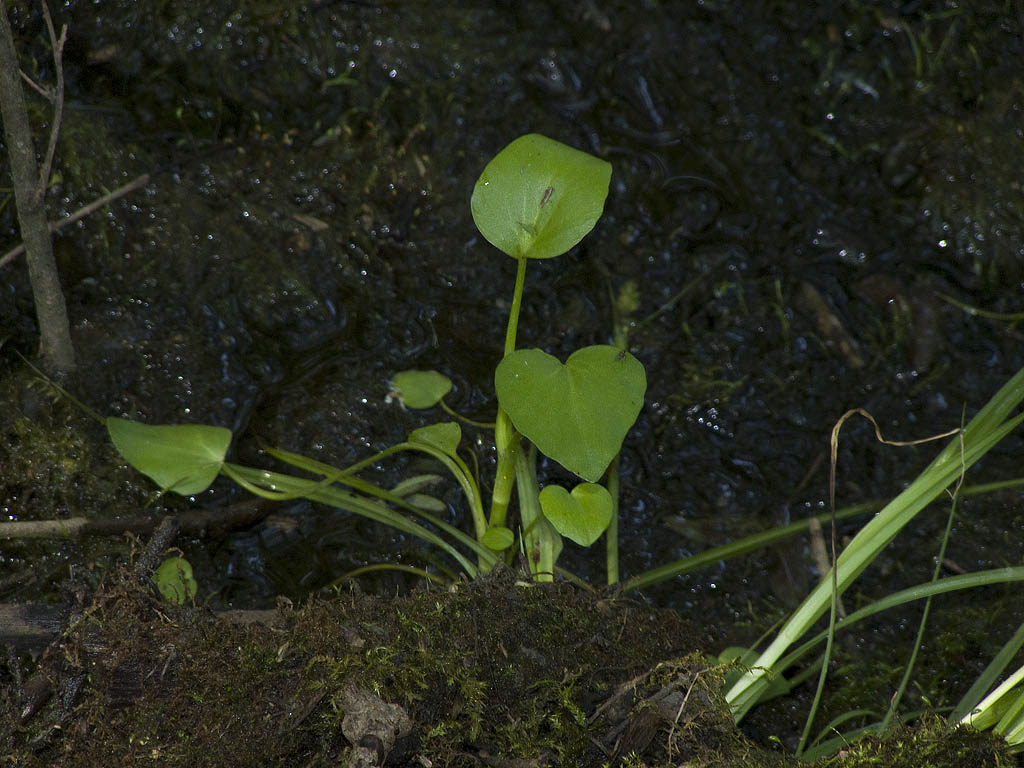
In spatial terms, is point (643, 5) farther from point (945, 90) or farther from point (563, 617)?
point (563, 617)

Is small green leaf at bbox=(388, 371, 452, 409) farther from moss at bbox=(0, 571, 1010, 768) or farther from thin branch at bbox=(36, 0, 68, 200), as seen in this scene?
thin branch at bbox=(36, 0, 68, 200)

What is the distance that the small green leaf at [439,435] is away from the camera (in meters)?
1.48

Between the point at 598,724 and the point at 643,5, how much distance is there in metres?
1.70

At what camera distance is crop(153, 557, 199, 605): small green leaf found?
1.31 m

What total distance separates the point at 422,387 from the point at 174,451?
456 millimetres

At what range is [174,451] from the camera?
137 centimetres

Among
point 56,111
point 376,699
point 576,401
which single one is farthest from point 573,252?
point 376,699

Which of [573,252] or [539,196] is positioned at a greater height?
[539,196]

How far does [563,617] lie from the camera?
1212mm

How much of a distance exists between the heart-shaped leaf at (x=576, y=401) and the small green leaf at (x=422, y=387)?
409mm

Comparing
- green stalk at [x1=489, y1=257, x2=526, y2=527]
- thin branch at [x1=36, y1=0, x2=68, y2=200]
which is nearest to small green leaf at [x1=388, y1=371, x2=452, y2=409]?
green stalk at [x1=489, y1=257, x2=526, y2=527]

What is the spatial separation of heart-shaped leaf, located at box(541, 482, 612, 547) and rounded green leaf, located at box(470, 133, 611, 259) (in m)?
0.37

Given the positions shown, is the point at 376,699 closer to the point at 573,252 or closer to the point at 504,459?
the point at 504,459

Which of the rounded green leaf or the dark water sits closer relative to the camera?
the rounded green leaf
